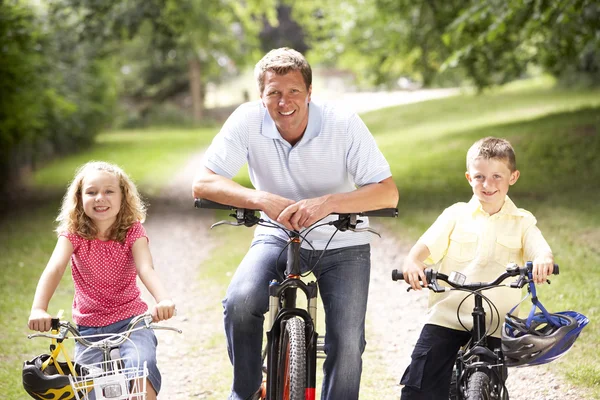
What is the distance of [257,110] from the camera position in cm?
436

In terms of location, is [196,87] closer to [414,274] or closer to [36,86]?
[36,86]

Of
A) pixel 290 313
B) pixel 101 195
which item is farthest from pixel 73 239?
pixel 290 313

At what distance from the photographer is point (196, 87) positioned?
126 ft

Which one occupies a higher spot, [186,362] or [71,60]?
[71,60]

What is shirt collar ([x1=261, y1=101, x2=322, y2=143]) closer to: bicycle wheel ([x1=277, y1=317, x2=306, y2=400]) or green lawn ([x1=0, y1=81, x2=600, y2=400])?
bicycle wheel ([x1=277, y1=317, x2=306, y2=400])

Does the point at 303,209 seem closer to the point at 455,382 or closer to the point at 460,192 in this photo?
the point at 455,382

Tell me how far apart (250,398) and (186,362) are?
2.53 meters

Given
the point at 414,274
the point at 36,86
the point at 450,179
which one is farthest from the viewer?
the point at 450,179

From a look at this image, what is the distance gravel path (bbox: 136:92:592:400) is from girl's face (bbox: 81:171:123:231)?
1940mm

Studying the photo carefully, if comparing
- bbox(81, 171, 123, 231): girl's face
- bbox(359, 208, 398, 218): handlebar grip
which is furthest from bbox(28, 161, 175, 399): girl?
bbox(359, 208, 398, 218): handlebar grip

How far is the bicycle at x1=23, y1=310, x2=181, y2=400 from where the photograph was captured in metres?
3.56

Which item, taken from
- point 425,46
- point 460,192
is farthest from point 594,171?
point 425,46

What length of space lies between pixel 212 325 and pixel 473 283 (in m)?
4.06

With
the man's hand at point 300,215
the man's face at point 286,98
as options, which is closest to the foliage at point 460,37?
the man's face at point 286,98
